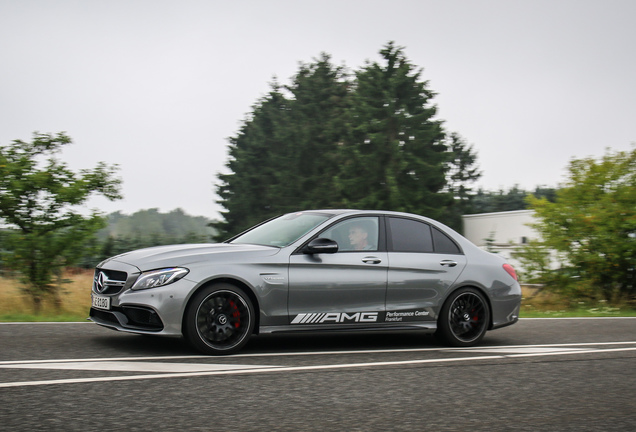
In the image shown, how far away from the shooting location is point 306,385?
605 centimetres

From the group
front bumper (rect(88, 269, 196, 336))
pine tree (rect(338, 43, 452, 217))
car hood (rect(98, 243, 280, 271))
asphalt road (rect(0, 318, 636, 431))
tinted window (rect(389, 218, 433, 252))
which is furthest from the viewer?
pine tree (rect(338, 43, 452, 217))

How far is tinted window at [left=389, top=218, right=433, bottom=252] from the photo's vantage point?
28.2 ft

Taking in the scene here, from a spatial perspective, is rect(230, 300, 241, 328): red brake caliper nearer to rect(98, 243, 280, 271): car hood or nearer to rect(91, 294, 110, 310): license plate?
rect(98, 243, 280, 271): car hood

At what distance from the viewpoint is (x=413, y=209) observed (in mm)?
46875

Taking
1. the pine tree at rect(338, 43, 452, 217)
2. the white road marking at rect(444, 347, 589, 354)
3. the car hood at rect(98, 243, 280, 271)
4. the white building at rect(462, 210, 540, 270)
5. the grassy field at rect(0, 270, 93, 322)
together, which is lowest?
the white road marking at rect(444, 347, 589, 354)

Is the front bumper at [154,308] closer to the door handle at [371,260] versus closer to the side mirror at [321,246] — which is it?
the side mirror at [321,246]

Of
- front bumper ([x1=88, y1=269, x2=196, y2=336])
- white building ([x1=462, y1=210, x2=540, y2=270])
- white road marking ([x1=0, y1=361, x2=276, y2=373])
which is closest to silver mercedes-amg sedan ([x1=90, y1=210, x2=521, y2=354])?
front bumper ([x1=88, y1=269, x2=196, y2=336])

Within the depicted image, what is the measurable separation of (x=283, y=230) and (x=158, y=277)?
5.92 ft

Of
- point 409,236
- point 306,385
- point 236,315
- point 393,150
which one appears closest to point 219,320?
point 236,315

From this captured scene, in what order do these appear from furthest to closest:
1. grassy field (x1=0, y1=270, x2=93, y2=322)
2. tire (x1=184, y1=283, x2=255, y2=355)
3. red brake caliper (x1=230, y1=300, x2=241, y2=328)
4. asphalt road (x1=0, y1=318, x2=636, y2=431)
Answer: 1. grassy field (x1=0, y1=270, x2=93, y2=322)
2. red brake caliper (x1=230, y1=300, x2=241, y2=328)
3. tire (x1=184, y1=283, x2=255, y2=355)
4. asphalt road (x1=0, y1=318, x2=636, y2=431)

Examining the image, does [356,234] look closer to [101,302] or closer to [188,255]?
[188,255]

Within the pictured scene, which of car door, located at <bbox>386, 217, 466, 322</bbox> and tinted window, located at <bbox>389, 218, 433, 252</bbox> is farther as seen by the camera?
tinted window, located at <bbox>389, 218, 433, 252</bbox>

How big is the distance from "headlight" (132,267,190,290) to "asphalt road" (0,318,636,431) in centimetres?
69

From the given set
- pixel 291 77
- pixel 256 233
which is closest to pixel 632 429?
pixel 256 233
